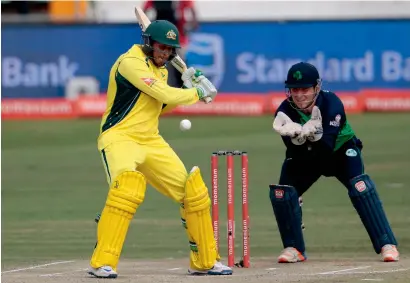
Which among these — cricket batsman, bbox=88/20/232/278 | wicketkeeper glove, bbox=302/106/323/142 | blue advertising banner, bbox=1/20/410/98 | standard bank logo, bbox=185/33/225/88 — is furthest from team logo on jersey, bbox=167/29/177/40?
standard bank logo, bbox=185/33/225/88

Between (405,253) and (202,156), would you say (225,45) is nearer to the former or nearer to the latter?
(202,156)

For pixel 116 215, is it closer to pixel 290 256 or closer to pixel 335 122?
pixel 290 256

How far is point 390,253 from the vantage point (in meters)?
10.4

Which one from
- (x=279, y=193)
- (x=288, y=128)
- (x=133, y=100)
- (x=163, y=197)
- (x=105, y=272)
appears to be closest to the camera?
(x=105, y=272)

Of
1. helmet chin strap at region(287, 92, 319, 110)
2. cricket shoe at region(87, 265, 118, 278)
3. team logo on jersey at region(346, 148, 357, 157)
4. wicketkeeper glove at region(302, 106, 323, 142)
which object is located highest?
helmet chin strap at region(287, 92, 319, 110)

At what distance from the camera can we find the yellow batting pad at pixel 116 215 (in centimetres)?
941

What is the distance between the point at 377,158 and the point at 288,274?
8.87 metres

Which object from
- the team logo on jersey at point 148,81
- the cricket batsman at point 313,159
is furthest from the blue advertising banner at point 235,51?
the team logo on jersey at point 148,81

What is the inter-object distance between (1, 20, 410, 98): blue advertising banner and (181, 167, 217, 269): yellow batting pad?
47.7 feet

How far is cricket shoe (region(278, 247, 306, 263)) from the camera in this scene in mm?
10492

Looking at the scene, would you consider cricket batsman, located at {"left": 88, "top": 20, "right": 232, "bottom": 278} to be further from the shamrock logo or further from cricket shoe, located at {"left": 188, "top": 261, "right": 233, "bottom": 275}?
the shamrock logo

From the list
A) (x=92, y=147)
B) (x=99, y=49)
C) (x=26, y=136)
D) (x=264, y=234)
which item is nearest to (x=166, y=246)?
(x=264, y=234)

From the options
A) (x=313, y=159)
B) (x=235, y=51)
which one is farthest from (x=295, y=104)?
(x=235, y=51)

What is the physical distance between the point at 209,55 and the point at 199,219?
14.8 meters
